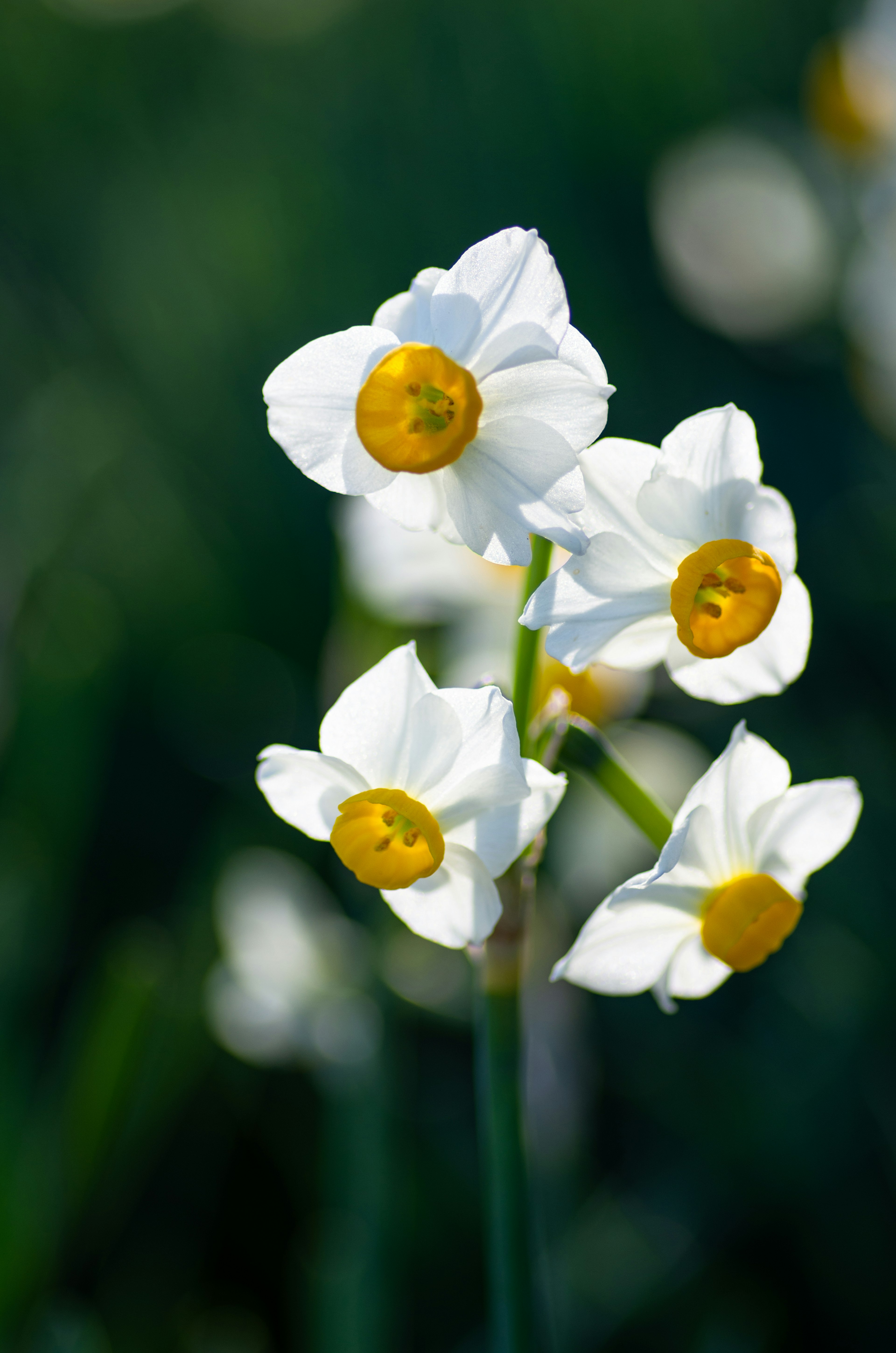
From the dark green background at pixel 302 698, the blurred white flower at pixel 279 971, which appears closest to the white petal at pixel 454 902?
the dark green background at pixel 302 698

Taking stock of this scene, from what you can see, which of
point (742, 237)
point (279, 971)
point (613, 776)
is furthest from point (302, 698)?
point (742, 237)

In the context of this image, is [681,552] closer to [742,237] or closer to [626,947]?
[626,947]

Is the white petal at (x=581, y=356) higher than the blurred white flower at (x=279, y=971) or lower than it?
higher

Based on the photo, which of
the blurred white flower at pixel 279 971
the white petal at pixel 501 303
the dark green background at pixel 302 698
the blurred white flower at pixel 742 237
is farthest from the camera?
the blurred white flower at pixel 742 237

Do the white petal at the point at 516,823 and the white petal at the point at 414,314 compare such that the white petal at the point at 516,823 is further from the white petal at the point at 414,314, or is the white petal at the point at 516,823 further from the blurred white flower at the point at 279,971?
the blurred white flower at the point at 279,971

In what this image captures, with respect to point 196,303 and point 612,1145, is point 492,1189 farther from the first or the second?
point 196,303

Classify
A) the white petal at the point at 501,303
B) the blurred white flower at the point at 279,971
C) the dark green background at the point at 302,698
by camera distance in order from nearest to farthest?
the white petal at the point at 501,303
the dark green background at the point at 302,698
the blurred white flower at the point at 279,971

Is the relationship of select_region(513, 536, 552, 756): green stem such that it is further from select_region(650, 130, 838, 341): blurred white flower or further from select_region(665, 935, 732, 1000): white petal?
select_region(650, 130, 838, 341): blurred white flower
